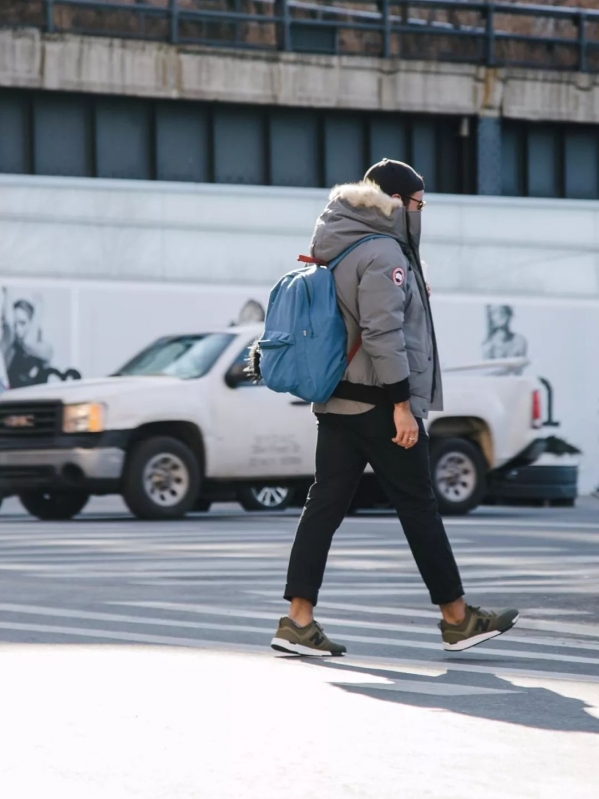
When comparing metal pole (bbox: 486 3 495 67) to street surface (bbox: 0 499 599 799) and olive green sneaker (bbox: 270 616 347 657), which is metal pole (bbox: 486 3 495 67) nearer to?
street surface (bbox: 0 499 599 799)

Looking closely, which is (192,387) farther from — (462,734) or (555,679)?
(462,734)

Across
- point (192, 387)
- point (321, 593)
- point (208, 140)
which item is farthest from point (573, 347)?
point (321, 593)

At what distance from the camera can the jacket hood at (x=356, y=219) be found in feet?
21.7

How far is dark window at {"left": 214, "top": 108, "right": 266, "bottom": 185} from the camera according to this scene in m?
31.1

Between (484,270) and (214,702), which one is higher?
(484,270)

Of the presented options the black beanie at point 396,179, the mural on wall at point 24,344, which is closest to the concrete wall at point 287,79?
the mural on wall at point 24,344

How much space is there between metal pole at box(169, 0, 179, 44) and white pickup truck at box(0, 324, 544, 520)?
13.6 metres

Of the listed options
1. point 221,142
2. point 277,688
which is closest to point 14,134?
point 221,142

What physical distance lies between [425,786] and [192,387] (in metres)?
12.8

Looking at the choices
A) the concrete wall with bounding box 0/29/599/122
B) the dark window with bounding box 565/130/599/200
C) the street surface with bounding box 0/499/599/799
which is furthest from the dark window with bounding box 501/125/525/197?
the street surface with bounding box 0/499/599/799

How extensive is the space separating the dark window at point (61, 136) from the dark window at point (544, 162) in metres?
8.29

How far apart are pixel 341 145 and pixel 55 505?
50.7ft

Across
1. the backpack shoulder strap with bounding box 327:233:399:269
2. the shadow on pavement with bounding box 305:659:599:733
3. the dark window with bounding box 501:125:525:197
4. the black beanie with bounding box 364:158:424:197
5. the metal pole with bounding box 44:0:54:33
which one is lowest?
the shadow on pavement with bounding box 305:659:599:733

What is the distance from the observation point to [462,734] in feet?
16.2
